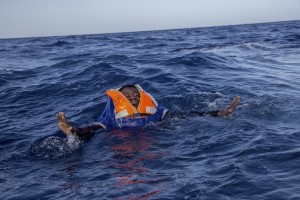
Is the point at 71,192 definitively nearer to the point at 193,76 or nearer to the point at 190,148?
the point at 190,148

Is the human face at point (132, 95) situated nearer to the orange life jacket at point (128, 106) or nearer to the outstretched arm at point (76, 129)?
the orange life jacket at point (128, 106)

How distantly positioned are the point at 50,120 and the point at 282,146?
6278 mm

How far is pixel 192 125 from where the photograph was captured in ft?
25.4

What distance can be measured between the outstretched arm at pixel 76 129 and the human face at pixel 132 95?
1013 millimetres

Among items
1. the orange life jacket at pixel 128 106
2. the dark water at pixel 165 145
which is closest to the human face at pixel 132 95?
the orange life jacket at pixel 128 106

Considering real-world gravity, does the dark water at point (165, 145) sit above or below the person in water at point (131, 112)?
below

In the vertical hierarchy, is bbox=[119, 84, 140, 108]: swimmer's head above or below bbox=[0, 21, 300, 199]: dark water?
above

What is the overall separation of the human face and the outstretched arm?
39.9 inches

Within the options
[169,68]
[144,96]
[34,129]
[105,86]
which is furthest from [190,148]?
[169,68]

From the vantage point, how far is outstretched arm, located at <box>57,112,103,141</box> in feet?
21.1

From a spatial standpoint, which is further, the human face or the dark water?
the human face

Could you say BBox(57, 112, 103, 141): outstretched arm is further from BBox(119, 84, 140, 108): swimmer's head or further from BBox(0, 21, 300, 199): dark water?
BBox(119, 84, 140, 108): swimmer's head

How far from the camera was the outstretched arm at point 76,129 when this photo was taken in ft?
21.1

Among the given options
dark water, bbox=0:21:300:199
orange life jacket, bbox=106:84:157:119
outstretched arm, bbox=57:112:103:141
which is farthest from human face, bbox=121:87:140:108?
outstretched arm, bbox=57:112:103:141
